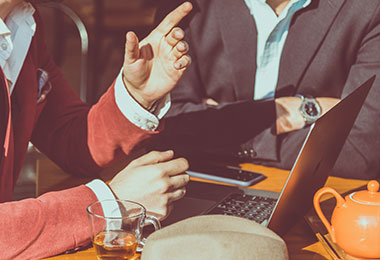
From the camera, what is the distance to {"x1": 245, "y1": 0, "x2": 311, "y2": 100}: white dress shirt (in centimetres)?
179

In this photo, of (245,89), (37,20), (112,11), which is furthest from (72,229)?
(112,11)

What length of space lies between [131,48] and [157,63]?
0.10m

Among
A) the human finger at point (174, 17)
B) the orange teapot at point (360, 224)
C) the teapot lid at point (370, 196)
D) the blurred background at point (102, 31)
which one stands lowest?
the blurred background at point (102, 31)

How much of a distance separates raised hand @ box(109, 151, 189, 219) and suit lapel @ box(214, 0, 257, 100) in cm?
77

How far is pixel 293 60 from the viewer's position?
1.80m

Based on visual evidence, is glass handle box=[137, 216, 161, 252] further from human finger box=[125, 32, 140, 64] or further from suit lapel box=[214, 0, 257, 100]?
suit lapel box=[214, 0, 257, 100]

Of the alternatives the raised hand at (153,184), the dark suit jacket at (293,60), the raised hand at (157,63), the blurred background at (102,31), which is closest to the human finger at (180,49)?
the raised hand at (157,63)

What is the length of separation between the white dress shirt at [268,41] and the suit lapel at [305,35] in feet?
0.09

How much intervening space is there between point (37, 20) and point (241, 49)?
2.18 ft

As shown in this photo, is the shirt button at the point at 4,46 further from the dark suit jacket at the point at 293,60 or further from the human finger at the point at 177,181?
the dark suit jacket at the point at 293,60

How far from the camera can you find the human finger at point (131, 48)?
4.06 ft

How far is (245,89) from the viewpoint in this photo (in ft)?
6.09

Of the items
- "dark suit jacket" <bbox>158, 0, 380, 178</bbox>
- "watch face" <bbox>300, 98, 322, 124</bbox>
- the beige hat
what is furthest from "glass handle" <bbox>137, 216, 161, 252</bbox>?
"watch face" <bbox>300, 98, 322, 124</bbox>

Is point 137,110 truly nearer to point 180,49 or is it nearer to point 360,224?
point 180,49
